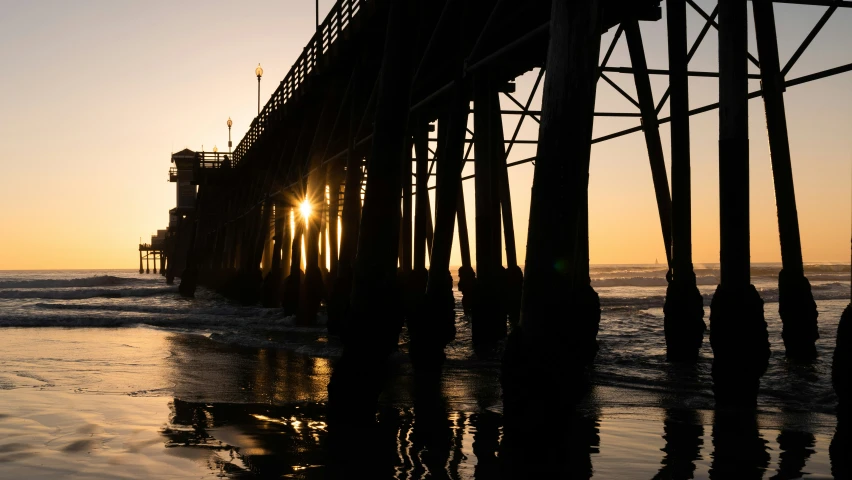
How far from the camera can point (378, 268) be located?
6855 mm

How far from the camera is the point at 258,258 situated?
928 inches

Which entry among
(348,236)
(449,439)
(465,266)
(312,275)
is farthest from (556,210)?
(465,266)

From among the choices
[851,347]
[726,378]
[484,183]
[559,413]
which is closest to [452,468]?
[559,413]

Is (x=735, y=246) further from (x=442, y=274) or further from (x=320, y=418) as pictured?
(x=442, y=274)

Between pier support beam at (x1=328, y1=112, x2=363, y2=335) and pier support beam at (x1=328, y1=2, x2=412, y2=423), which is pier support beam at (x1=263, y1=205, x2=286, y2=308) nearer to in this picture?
pier support beam at (x1=328, y1=112, x2=363, y2=335)

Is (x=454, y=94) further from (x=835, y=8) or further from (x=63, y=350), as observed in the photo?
(x=63, y=350)

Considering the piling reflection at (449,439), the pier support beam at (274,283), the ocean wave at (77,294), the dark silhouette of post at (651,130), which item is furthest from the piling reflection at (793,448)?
the ocean wave at (77,294)

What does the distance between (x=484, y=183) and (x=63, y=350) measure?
7787 millimetres

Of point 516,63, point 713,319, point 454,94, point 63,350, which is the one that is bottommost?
point 63,350

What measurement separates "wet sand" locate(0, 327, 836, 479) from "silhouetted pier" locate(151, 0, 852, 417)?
1.79 feet

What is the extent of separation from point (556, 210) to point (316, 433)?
2773 millimetres

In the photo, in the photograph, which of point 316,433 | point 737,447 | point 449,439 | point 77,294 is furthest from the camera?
point 77,294

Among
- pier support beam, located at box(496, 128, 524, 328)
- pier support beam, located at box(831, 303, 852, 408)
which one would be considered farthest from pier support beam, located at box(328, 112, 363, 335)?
pier support beam, located at box(831, 303, 852, 408)

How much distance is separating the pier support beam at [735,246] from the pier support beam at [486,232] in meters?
3.52
